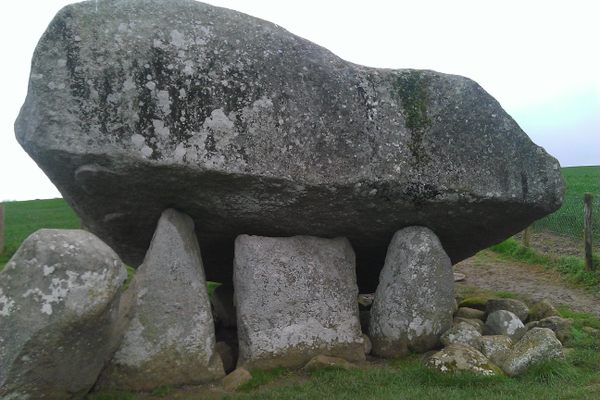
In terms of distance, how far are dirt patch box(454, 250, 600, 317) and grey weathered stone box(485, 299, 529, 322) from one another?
5.72ft

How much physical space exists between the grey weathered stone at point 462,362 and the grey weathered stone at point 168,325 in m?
Result: 2.49

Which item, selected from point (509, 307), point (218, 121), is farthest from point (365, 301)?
point (218, 121)

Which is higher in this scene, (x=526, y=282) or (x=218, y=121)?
(x=218, y=121)

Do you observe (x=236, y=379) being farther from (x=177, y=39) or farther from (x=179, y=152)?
(x=177, y=39)

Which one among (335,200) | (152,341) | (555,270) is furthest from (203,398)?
(555,270)

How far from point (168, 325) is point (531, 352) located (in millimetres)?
4173

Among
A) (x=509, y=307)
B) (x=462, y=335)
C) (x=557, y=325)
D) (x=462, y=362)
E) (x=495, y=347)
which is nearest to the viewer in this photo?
(x=462, y=362)

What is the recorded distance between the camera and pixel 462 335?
7672 mm

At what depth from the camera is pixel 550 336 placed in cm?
724

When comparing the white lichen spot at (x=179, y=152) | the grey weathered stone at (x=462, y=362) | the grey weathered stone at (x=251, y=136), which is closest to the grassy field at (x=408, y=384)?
the grey weathered stone at (x=462, y=362)

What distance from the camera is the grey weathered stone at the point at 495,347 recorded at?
7.33 meters

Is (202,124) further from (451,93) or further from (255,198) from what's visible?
(451,93)

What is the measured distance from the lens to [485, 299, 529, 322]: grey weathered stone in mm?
9135

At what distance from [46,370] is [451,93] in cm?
589
